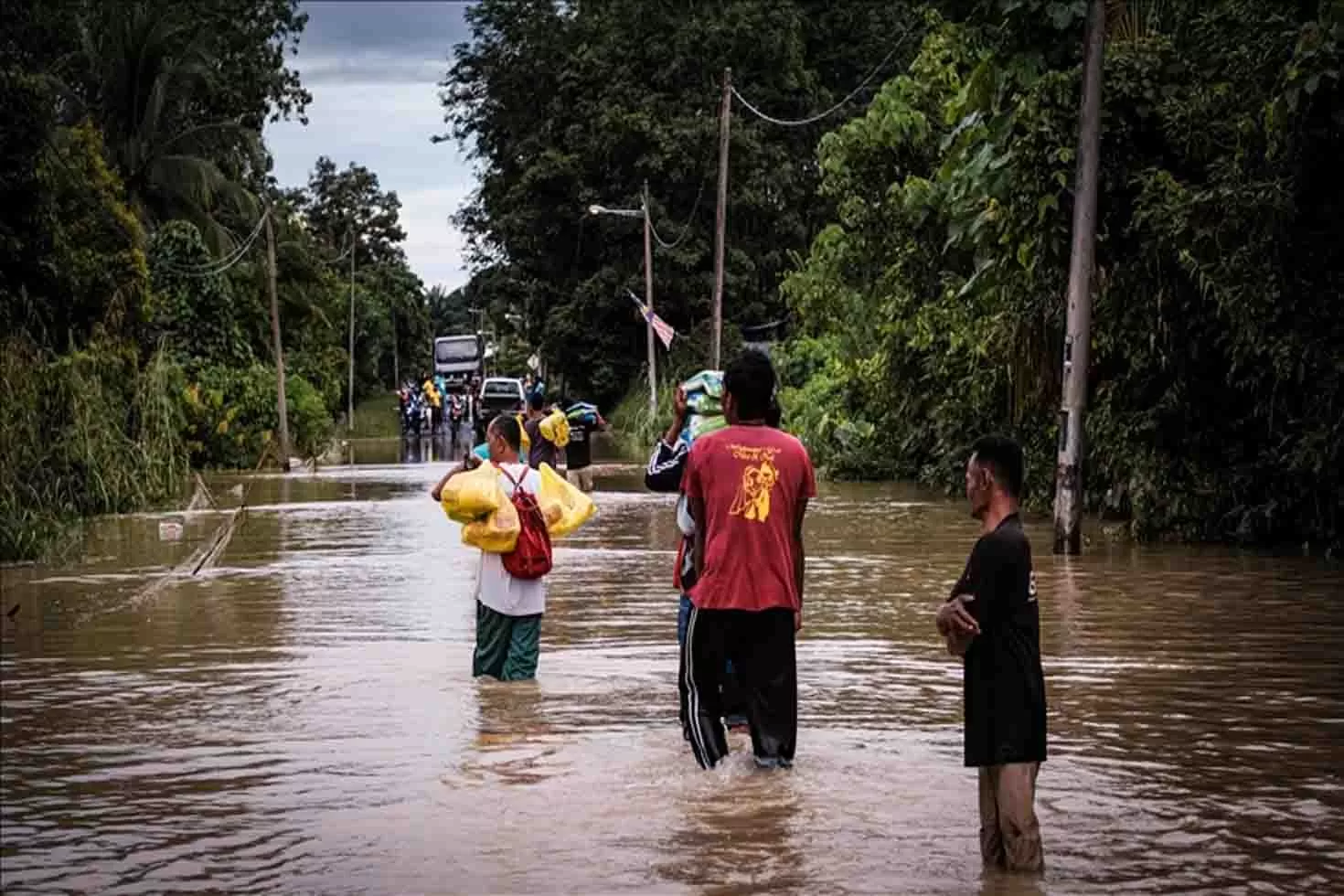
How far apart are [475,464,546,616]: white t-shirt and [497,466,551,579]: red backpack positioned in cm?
3

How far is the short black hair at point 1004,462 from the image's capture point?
762 centimetres

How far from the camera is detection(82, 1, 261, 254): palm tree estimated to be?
53000 mm

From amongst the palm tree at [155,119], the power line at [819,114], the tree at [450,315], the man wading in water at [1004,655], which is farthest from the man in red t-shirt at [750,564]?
the tree at [450,315]

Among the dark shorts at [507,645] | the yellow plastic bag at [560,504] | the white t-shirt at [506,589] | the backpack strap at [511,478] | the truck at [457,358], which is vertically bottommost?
the dark shorts at [507,645]

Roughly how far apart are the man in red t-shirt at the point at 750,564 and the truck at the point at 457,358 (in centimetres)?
9510

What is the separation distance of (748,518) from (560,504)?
338 cm

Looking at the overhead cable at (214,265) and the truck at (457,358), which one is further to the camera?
the truck at (457,358)

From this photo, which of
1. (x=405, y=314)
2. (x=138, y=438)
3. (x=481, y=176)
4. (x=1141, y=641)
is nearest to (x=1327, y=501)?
(x=1141, y=641)

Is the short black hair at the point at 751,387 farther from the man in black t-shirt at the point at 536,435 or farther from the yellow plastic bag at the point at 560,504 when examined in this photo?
the man in black t-shirt at the point at 536,435

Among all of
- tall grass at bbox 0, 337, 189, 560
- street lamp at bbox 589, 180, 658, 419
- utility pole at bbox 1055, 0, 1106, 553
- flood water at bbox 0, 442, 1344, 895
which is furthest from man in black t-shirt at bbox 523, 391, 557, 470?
street lamp at bbox 589, 180, 658, 419

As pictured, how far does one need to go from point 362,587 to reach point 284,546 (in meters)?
4.89

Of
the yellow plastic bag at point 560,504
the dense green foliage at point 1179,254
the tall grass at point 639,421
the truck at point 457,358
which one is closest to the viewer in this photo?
the yellow plastic bag at point 560,504

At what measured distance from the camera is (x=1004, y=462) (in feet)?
25.0

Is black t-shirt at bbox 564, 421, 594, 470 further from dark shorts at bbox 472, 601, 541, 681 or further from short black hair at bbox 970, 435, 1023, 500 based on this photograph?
short black hair at bbox 970, 435, 1023, 500
